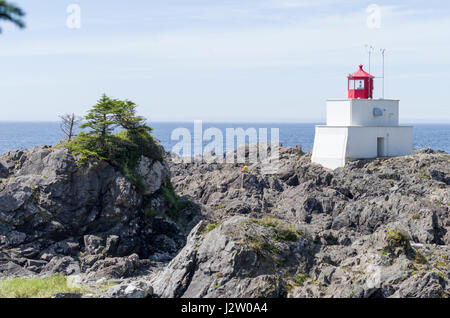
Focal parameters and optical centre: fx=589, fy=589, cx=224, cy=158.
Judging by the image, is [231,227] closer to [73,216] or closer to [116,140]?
[73,216]

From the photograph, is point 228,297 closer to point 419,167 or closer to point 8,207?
point 8,207

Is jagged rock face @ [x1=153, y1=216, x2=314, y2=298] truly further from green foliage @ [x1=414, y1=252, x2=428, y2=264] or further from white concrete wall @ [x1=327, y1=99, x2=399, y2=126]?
white concrete wall @ [x1=327, y1=99, x2=399, y2=126]

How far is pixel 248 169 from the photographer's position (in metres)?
35.6

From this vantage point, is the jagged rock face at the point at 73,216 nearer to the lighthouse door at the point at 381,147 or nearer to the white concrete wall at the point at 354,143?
the white concrete wall at the point at 354,143

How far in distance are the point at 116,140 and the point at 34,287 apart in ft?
33.3

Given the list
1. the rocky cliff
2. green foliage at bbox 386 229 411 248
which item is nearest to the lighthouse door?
the rocky cliff

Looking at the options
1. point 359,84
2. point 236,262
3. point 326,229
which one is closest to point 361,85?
point 359,84

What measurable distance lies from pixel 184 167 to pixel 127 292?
74.6ft

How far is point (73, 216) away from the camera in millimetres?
25406

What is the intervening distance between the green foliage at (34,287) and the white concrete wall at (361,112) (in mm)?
21470

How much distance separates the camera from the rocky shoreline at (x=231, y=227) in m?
17.1

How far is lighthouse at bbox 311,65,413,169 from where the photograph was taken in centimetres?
3541
